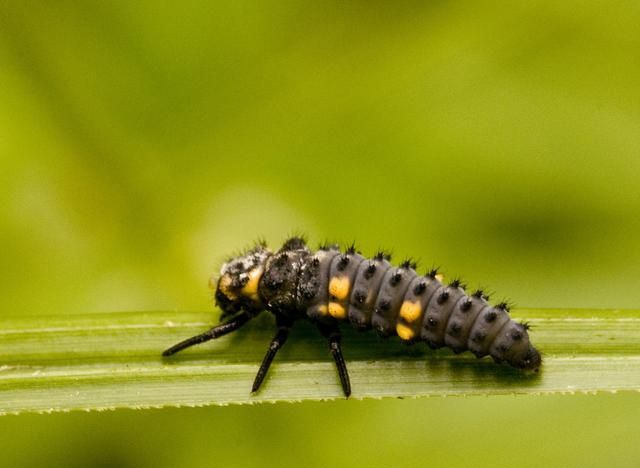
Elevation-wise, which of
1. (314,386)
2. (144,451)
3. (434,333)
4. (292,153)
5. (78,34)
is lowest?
(144,451)

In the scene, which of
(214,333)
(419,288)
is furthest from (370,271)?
(214,333)

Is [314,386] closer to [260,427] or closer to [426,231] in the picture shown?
[260,427]

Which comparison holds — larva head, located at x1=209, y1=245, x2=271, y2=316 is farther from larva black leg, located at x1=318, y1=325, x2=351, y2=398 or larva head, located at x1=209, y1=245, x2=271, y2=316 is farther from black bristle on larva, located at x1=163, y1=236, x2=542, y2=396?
larva black leg, located at x1=318, y1=325, x2=351, y2=398

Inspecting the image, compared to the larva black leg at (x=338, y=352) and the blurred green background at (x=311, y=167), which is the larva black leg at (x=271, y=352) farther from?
the blurred green background at (x=311, y=167)

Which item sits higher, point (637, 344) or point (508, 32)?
point (508, 32)

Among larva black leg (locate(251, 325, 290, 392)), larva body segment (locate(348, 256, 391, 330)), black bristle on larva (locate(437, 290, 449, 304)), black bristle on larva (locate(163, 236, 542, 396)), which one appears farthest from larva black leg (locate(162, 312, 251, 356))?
black bristle on larva (locate(437, 290, 449, 304))

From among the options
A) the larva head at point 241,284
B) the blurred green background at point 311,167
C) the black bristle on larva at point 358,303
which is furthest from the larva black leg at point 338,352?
the blurred green background at point 311,167

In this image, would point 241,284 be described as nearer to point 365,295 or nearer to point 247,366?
point 247,366

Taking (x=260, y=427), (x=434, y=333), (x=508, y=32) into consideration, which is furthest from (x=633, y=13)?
(x=260, y=427)
